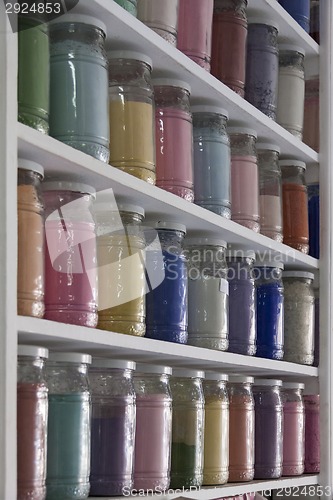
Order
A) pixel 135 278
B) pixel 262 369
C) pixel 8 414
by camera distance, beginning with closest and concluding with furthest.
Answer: pixel 8 414
pixel 135 278
pixel 262 369

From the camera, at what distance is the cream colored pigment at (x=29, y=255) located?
114 cm

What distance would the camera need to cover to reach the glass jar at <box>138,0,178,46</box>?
1438 millimetres

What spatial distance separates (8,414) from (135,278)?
0.34 metres

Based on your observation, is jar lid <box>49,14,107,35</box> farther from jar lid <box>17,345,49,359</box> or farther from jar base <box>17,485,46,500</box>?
jar base <box>17,485,46,500</box>

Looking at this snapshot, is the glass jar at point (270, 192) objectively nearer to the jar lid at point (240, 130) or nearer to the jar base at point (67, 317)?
the jar lid at point (240, 130)

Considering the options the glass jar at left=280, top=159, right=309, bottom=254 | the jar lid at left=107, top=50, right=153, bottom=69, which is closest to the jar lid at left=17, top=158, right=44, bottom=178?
the jar lid at left=107, top=50, right=153, bottom=69

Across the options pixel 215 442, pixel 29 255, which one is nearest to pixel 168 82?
pixel 29 255

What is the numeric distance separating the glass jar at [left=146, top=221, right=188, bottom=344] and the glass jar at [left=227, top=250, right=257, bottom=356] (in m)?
0.19

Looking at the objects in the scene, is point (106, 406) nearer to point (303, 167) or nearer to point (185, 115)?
point (185, 115)

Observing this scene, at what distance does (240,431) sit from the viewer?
1651 mm

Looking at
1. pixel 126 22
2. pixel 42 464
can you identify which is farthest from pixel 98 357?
pixel 126 22

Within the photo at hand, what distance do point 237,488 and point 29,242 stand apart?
641 mm

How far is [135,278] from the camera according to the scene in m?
1.34

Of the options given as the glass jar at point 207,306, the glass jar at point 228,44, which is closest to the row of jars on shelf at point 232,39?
the glass jar at point 228,44
